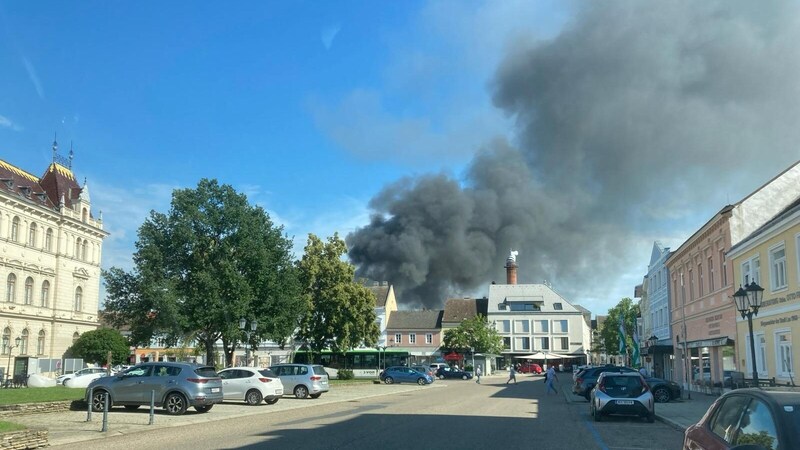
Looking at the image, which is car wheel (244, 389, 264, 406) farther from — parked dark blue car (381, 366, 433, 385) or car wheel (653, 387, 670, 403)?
parked dark blue car (381, 366, 433, 385)

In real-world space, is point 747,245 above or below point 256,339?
above

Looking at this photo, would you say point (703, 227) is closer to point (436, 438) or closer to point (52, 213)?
point (436, 438)

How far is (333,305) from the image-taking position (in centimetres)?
5281

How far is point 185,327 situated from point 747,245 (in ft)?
101

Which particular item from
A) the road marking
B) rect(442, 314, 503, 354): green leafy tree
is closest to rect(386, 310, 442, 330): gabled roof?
rect(442, 314, 503, 354): green leafy tree

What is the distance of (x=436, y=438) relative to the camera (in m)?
14.1

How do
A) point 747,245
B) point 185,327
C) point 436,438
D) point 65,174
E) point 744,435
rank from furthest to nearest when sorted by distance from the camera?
point 65,174, point 185,327, point 747,245, point 436,438, point 744,435

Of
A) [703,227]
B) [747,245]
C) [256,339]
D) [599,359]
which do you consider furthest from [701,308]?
[599,359]

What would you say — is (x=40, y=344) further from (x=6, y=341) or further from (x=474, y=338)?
(x=474, y=338)

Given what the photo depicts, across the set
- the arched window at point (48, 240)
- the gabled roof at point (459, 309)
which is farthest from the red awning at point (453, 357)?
the arched window at point (48, 240)

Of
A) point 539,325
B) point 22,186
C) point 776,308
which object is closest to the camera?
point 776,308

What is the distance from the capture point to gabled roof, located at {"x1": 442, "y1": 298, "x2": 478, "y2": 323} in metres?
95.4

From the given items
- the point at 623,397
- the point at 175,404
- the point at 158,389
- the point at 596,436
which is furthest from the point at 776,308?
the point at 158,389

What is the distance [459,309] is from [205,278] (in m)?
61.7
